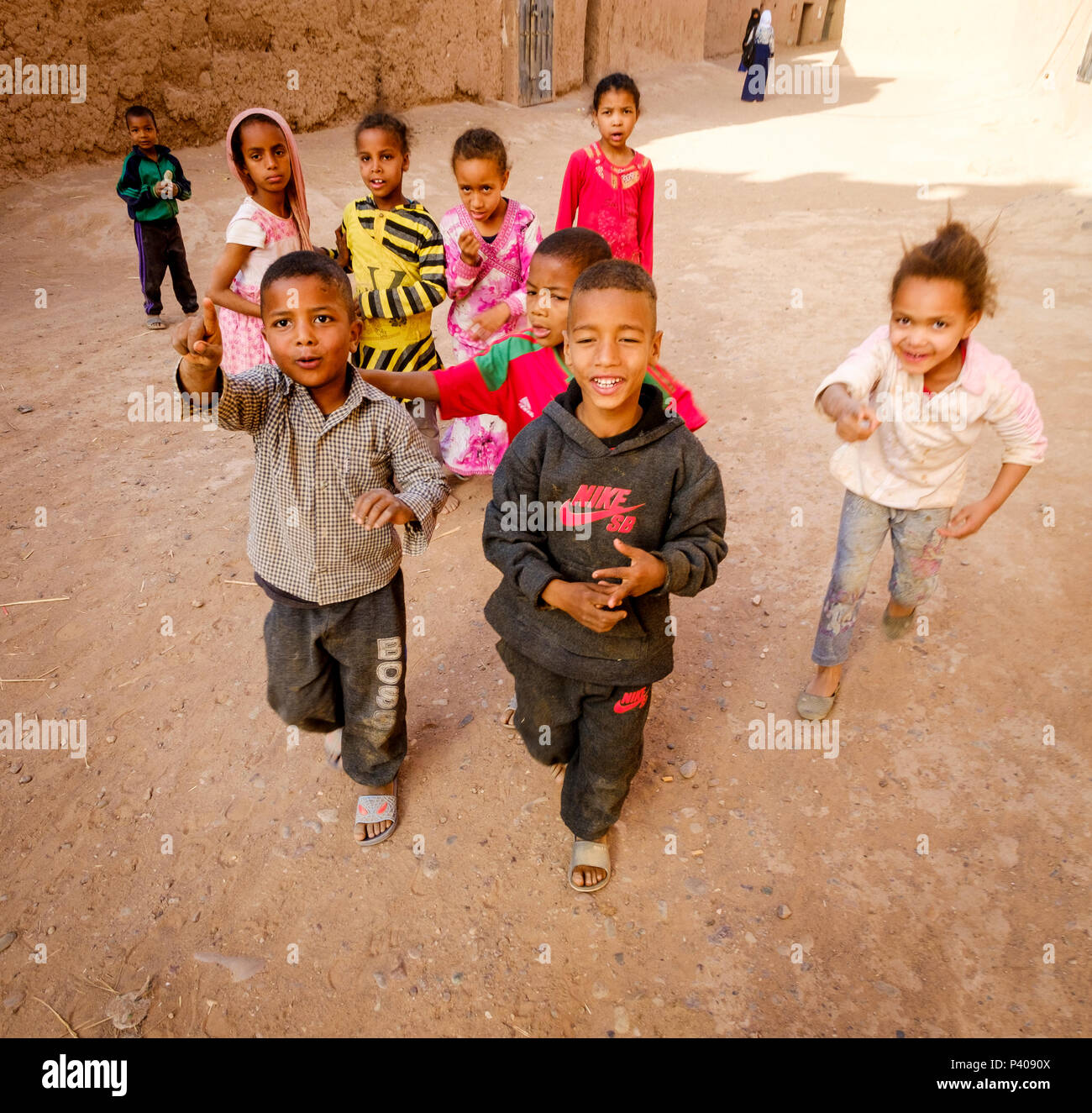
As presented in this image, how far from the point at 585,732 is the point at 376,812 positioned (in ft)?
2.28

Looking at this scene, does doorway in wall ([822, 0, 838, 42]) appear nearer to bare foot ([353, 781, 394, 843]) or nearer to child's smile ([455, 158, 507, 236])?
child's smile ([455, 158, 507, 236])

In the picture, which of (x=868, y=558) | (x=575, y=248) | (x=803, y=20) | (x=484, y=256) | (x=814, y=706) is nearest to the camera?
(x=575, y=248)

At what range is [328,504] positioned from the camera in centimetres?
201

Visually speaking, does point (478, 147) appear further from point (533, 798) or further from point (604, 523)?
point (533, 798)

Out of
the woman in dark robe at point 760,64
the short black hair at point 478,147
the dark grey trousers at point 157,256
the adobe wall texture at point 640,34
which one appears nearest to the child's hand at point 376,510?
the short black hair at point 478,147

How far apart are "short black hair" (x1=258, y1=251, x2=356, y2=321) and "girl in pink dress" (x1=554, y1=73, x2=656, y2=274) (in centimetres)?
238

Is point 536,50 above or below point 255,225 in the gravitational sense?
above

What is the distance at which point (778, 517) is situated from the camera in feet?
12.0

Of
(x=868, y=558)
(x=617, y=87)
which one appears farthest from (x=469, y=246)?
(x=868, y=558)

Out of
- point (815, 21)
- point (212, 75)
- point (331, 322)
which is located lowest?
point (331, 322)

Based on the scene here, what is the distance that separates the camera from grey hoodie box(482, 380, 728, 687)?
6.00 ft
